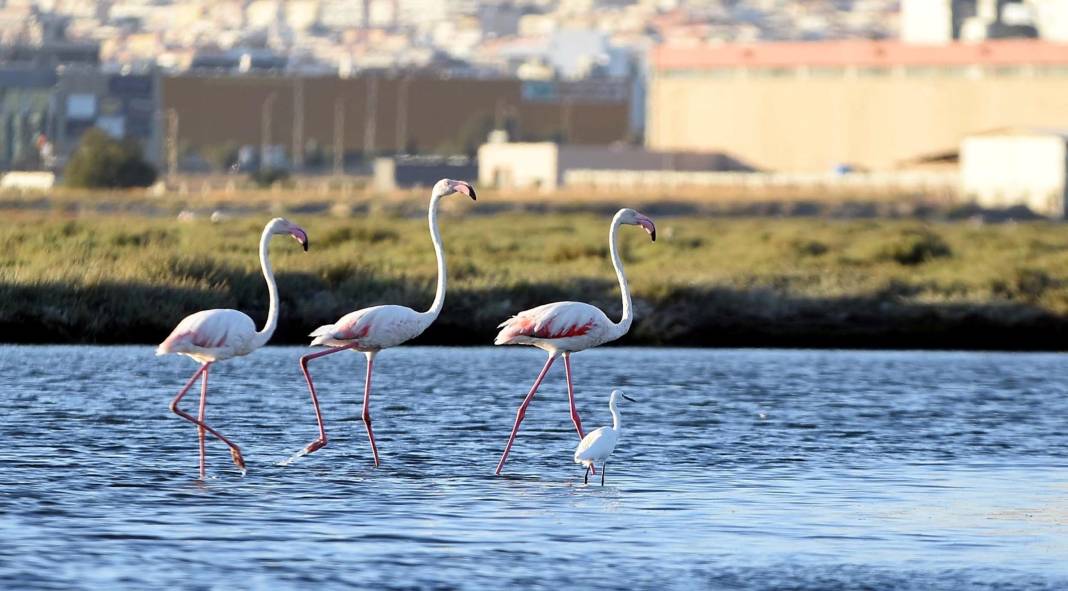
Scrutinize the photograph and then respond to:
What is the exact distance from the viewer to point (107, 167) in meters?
95.4

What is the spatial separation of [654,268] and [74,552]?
22236 mm

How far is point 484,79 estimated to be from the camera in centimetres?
16038

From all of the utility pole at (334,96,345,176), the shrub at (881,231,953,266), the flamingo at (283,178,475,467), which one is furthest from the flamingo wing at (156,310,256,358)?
the utility pole at (334,96,345,176)

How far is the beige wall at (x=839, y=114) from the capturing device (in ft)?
335

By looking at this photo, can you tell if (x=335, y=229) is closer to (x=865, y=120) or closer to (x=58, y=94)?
(x=865, y=120)

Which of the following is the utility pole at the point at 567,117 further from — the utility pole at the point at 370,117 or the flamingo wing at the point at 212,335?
the flamingo wing at the point at 212,335

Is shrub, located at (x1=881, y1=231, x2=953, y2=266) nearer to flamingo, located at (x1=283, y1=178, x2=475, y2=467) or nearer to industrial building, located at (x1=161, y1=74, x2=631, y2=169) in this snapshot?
flamingo, located at (x1=283, y1=178, x2=475, y2=467)

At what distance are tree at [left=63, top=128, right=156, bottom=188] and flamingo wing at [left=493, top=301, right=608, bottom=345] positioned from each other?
79.9 metres

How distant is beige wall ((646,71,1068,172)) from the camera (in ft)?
335

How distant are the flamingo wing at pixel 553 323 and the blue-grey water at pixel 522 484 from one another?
106cm

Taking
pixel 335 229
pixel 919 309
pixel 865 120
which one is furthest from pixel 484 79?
pixel 919 309

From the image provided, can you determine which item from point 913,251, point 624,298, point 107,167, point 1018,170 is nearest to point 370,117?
point 107,167

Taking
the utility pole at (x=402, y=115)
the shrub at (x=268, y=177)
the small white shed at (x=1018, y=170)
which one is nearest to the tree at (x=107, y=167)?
the shrub at (x=268, y=177)

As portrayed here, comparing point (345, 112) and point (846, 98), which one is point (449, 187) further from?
point (345, 112)
